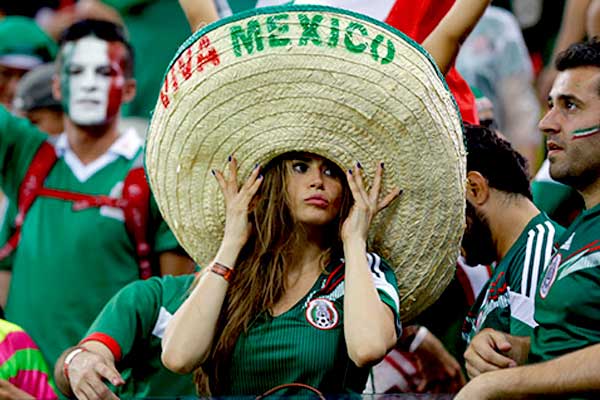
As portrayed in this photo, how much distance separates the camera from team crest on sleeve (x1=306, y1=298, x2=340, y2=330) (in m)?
3.54

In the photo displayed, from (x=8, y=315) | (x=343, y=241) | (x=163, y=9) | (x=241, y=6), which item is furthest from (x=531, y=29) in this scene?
(x=343, y=241)

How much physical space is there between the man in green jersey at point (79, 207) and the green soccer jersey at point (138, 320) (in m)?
1.19

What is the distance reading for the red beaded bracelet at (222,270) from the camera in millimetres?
3549

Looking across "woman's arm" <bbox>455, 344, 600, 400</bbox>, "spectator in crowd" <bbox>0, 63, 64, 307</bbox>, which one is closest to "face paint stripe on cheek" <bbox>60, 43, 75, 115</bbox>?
"spectator in crowd" <bbox>0, 63, 64, 307</bbox>

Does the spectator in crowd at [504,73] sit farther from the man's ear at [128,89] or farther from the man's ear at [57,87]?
the man's ear at [57,87]

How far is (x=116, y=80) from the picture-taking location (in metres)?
5.59

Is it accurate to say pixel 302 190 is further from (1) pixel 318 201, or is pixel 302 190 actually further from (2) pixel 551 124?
(2) pixel 551 124

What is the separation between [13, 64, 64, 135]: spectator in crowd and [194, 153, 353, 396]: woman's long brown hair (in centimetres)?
284

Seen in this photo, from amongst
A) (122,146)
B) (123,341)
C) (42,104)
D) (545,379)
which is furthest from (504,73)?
(545,379)

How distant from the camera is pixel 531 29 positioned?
8.37 metres

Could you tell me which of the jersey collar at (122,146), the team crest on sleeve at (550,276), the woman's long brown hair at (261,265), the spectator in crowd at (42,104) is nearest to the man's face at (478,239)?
the woman's long brown hair at (261,265)

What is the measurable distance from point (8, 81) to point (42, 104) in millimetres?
888

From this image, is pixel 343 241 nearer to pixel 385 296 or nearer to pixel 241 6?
pixel 385 296

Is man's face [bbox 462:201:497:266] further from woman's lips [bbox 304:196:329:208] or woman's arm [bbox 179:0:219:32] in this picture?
woman's arm [bbox 179:0:219:32]
